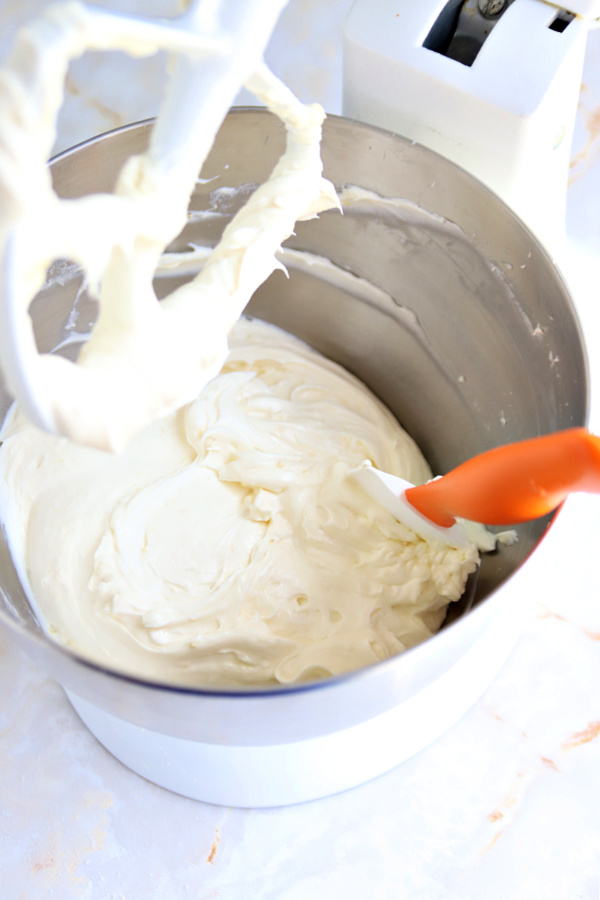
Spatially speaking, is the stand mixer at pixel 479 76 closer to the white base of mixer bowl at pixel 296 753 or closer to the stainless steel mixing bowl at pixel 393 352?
the stainless steel mixing bowl at pixel 393 352

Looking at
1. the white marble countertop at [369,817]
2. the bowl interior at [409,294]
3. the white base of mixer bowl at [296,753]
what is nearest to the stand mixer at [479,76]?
the bowl interior at [409,294]

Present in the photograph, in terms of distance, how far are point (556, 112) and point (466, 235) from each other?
5.9 inches

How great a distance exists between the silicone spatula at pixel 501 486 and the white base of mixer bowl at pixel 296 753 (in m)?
0.12

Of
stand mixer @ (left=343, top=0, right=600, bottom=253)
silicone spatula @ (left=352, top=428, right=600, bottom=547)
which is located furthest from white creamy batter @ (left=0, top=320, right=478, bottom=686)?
stand mixer @ (left=343, top=0, right=600, bottom=253)

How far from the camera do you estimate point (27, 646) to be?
1.73 feet

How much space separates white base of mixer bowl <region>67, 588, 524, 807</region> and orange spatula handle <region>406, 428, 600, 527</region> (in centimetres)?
13

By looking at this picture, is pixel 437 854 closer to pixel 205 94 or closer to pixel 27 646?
pixel 27 646

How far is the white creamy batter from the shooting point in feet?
2.61

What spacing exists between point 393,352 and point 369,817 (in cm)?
57

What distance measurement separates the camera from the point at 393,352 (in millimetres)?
993

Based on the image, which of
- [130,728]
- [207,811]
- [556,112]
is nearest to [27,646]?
[130,728]

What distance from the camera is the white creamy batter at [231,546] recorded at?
0.79m

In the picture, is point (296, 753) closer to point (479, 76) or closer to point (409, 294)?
point (409, 294)

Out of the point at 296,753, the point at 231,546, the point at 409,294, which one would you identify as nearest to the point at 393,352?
the point at 409,294
